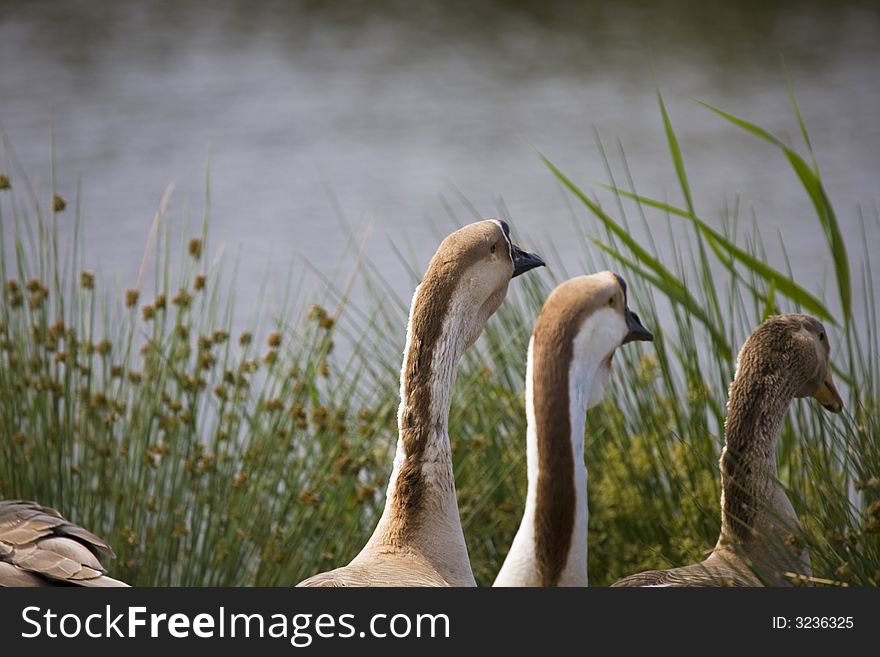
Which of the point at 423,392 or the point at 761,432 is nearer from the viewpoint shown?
the point at 423,392

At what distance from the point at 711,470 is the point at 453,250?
1.41 meters

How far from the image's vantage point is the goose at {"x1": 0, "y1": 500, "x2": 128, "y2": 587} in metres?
2.90

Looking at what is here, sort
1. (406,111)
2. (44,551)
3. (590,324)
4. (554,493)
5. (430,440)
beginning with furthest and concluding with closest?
1. (406,111)
2. (590,324)
3. (554,493)
4. (430,440)
5. (44,551)

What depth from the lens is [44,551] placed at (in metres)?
2.97

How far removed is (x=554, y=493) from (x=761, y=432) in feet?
2.19

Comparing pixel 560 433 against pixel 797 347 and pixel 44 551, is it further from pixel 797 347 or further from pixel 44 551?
pixel 44 551

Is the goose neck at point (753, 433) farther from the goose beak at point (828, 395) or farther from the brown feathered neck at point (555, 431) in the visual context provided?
the brown feathered neck at point (555, 431)

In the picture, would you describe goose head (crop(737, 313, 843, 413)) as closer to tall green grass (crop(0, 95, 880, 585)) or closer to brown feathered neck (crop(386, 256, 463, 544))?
tall green grass (crop(0, 95, 880, 585))

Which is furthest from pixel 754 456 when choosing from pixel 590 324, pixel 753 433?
pixel 590 324

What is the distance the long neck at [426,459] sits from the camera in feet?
9.98

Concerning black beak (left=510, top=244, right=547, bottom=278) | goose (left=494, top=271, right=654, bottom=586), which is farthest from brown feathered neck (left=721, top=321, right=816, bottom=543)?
black beak (left=510, top=244, right=547, bottom=278)

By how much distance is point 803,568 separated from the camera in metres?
3.19

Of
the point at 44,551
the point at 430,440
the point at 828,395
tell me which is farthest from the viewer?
the point at 828,395

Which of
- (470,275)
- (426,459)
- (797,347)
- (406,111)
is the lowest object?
(426,459)
